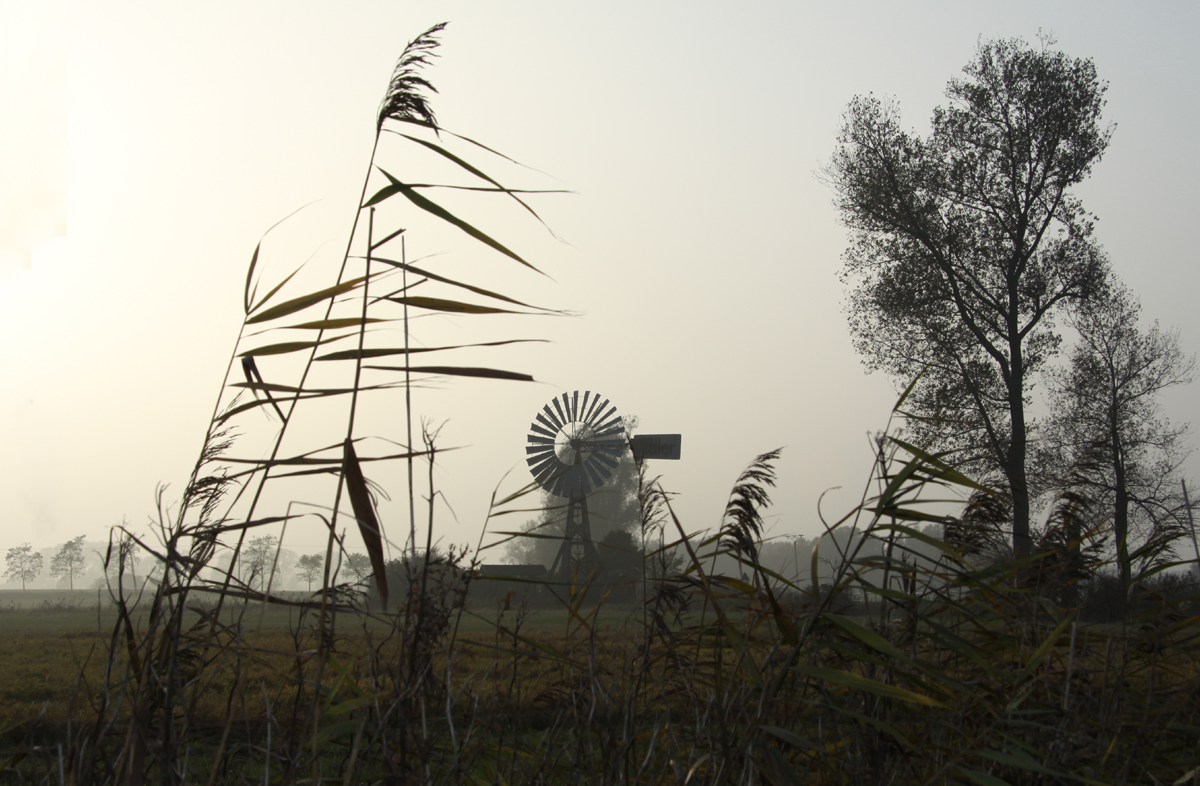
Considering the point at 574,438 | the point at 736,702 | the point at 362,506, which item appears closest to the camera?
the point at 362,506

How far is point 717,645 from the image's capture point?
204 cm

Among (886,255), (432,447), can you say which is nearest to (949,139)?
(886,255)

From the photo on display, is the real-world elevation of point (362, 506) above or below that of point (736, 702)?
above

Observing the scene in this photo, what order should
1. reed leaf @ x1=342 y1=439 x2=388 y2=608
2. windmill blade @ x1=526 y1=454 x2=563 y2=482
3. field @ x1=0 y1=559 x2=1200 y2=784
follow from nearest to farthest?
reed leaf @ x1=342 y1=439 x2=388 y2=608
field @ x1=0 y1=559 x2=1200 y2=784
windmill blade @ x1=526 y1=454 x2=563 y2=482

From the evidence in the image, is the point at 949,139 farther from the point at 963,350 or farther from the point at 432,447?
the point at 432,447

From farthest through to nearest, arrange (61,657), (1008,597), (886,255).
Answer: (886,255), (61,657), (1008,597)

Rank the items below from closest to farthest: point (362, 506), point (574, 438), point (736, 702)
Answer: point (362, 506), point (736, 702), point (574, 438)

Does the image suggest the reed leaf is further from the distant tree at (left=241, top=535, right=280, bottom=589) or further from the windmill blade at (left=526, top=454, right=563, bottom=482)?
the windmill blade at (left=526, top=454, right=563, bottom=482)

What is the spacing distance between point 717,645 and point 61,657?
965 centimetres

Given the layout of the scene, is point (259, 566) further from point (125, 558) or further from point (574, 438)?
point (574, 438)

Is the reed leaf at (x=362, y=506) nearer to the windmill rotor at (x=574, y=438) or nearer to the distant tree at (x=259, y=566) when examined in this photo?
the distant tree at (x=259, y=566)

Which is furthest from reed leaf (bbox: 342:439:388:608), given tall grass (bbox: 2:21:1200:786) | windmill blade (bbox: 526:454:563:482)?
windmill blade (bbox: 526:454:563:482)

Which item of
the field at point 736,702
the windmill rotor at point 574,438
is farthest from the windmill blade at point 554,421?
the field at point 736,702

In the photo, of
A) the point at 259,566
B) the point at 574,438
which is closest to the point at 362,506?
the point at 259,566
